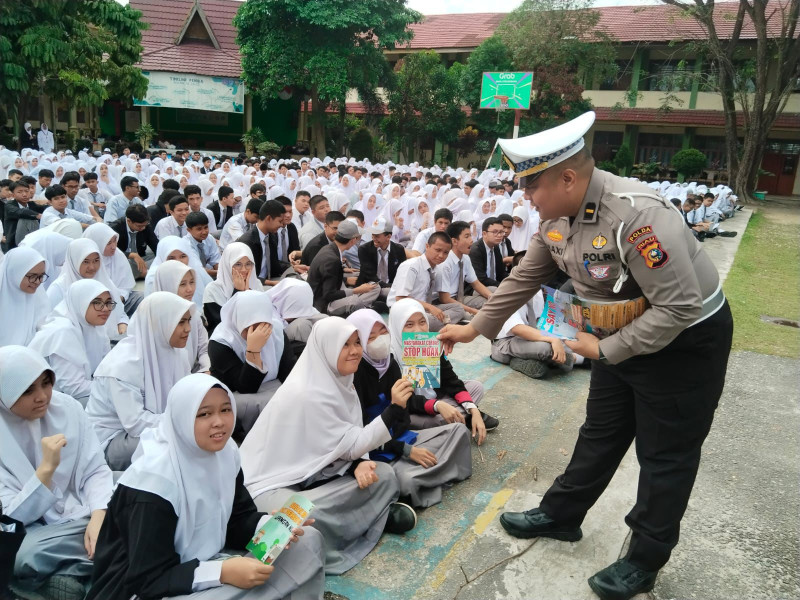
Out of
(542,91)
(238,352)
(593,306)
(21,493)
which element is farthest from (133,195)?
(542,91)

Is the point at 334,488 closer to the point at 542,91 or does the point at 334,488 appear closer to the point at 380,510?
the point at 380,510

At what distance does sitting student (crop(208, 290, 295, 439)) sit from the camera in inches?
136

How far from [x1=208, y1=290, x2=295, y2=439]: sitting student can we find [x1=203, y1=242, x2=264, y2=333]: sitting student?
1.13m

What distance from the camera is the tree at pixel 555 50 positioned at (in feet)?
67.7

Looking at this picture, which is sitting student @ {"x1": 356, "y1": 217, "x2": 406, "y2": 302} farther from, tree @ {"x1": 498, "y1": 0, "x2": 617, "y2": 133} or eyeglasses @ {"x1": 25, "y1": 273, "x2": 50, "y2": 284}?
tree @ {"x1": 498, "y1": 0, "x2": 617, "y2": 133}

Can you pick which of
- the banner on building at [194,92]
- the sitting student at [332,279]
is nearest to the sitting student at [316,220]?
the sitting student at [332,279]

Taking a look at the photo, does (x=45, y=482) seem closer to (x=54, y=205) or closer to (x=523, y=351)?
(x=523, y=351)

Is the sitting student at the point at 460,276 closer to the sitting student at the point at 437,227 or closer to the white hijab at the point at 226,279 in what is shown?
the sitting student at the point at 437,227

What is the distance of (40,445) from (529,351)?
3327mm

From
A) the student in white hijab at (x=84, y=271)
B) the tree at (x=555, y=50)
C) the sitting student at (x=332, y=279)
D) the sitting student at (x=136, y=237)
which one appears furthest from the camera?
the tree at (x=555, y=50)

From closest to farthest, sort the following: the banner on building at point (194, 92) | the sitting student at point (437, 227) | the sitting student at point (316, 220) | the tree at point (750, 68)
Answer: the sitting student at point (437, 227), the sitting student at point (316, 220), the tree at point (750, 68), the banner on building at point (194, 92)

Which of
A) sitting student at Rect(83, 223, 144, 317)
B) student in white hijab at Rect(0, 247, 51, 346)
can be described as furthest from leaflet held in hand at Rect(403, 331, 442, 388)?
sitting student at Rect(83, 223, 144, 317)

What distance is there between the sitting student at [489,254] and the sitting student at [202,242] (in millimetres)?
2610

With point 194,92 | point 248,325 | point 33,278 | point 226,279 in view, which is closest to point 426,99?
point 194,92
